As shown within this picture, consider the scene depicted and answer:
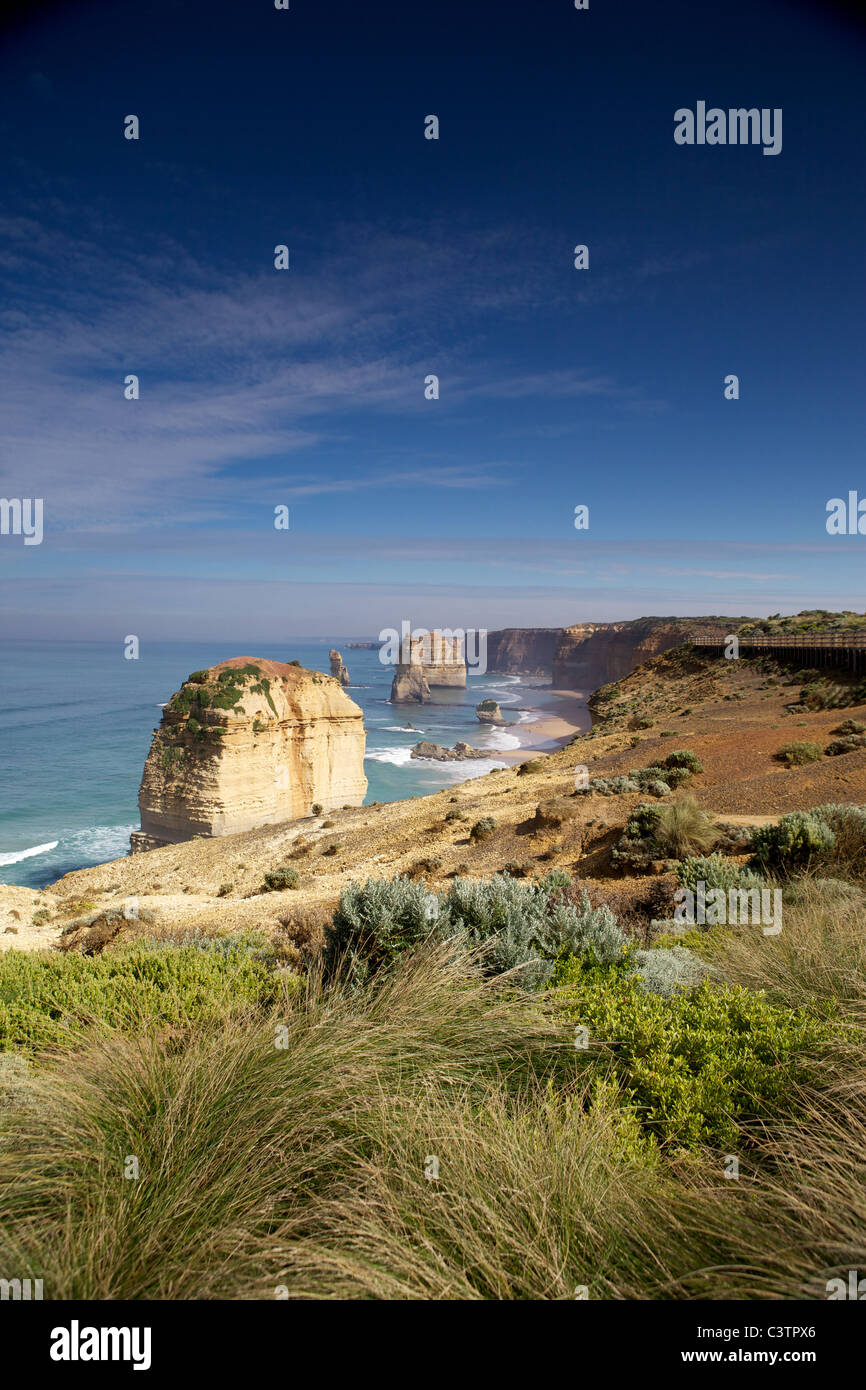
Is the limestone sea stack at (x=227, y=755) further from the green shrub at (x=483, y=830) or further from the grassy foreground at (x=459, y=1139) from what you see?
the grassy foreground at (x=459, y=1139)

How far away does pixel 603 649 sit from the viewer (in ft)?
343

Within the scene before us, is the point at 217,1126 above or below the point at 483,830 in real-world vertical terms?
above

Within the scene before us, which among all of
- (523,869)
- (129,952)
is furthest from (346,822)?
(129,952)

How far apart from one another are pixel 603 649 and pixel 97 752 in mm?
79157

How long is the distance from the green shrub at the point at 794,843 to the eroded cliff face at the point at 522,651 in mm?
149971

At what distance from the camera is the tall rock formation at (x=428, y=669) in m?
112

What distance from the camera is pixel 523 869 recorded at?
10.5m

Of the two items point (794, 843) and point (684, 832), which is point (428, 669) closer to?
point (684, 832)

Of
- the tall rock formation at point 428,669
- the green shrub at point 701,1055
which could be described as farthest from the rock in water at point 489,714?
the green shrub at point 701,1055

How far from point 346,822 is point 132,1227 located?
2032 centimetres

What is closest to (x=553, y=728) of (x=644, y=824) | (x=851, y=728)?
(x=851, y=728)

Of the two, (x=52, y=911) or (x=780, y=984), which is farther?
(x=52, y=911)

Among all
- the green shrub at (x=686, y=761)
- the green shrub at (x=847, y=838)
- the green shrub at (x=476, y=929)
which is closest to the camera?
the green shrub at (x=476, y=929)
